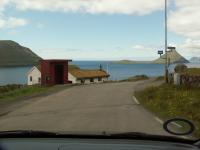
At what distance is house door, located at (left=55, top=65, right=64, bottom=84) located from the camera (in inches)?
2253

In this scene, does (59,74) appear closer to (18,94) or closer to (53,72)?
(53,72)

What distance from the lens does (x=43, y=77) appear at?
55750mm

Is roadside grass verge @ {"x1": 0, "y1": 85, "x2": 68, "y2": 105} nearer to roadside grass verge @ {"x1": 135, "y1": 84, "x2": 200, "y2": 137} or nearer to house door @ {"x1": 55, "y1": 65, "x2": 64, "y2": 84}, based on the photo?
roadside grass verge @ {"x1": 135, "y1": 84, "x2": 200, "y2": 137}

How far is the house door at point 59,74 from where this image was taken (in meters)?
57.2

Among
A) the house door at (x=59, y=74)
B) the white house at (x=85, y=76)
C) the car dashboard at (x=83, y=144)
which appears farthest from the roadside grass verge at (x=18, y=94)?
the white house at (x=85, y=76)

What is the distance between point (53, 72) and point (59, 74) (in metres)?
1.97

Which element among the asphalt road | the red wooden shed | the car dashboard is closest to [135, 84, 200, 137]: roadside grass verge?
the asphalt road

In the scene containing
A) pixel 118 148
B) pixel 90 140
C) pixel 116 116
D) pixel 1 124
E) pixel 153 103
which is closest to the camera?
pixel 118 148

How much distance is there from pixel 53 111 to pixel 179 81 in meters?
16.6

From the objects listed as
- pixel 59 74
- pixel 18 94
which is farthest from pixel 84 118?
pixel 59 74

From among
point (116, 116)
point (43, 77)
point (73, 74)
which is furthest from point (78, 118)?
point (73, 74)

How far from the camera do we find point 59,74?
58.0 metres

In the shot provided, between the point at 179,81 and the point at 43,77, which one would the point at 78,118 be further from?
the point at 43,77

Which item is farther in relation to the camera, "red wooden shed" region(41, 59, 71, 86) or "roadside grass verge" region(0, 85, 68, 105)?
"red wooden shed" region(41, 59, 71, 86)
